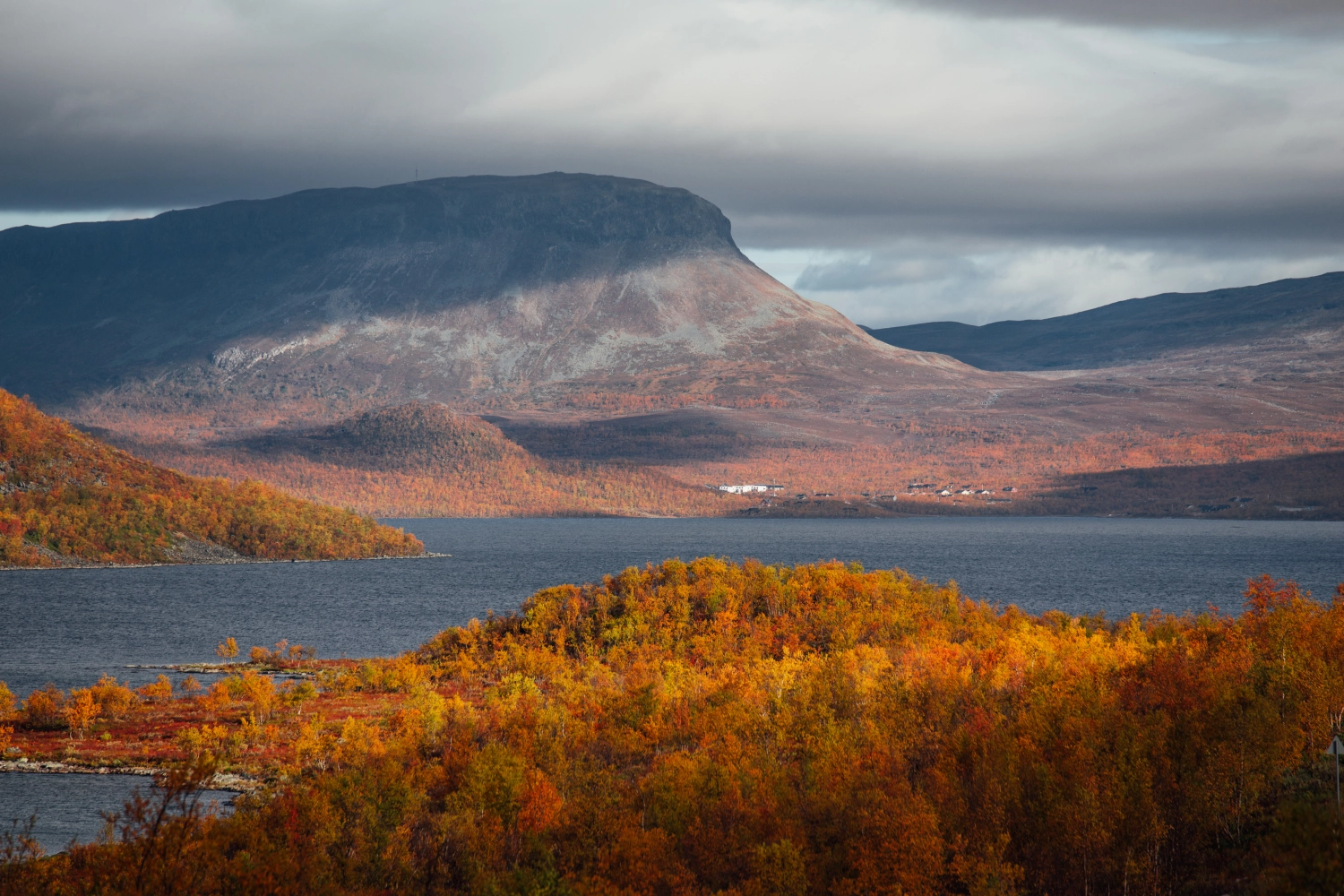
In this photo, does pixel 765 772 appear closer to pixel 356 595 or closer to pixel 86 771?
pixel 86 771

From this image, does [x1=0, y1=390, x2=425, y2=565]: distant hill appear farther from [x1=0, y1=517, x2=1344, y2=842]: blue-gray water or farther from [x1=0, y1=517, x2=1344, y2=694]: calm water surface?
[x1=0, y1=517, x2=1344, y2=694]: calm water surface


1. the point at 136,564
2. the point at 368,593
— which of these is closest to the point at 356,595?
the point at 368,593

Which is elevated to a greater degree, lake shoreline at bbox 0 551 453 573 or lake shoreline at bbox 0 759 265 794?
lake shoreline at bbox 0 759 265 794

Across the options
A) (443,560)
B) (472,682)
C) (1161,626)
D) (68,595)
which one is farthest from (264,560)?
(1161,626)

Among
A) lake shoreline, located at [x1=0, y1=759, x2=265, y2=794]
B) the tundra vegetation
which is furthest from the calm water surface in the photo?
the tundra vegetation

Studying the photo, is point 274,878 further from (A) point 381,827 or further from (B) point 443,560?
(B) point 443,560
